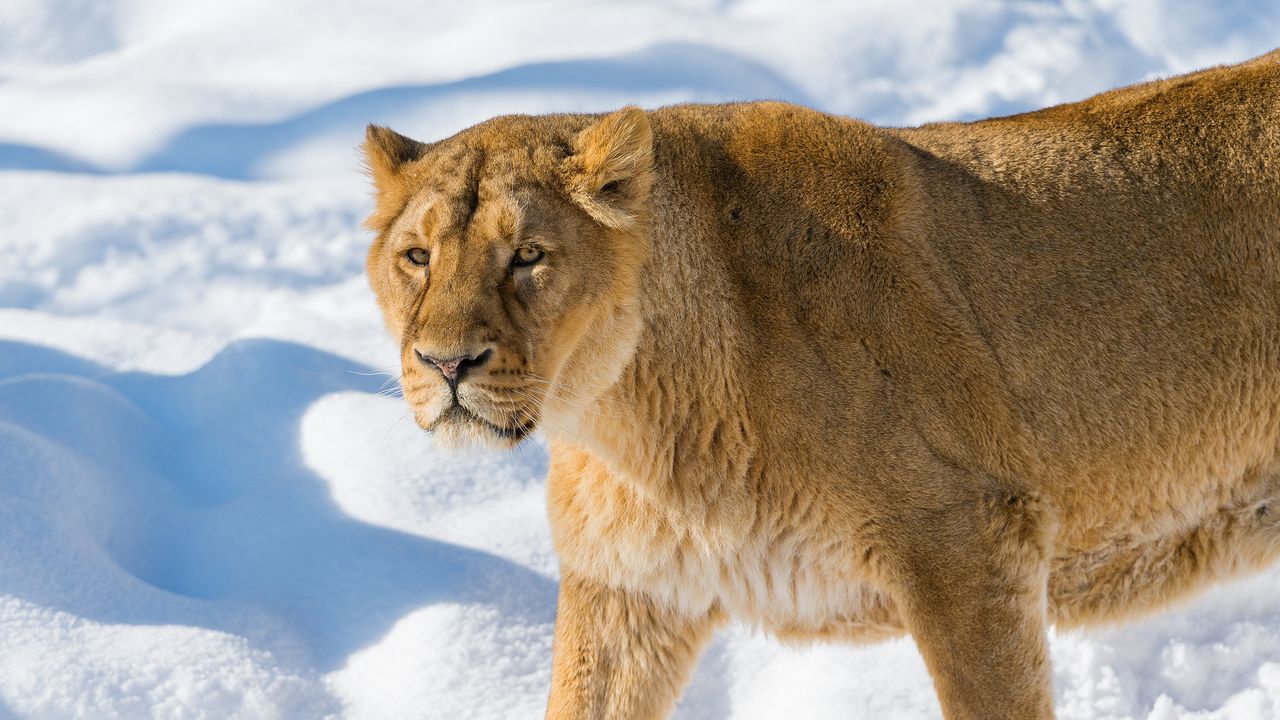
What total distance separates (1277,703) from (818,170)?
2065mm

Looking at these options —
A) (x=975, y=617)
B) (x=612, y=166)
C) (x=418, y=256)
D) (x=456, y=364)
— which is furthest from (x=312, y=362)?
(x=975, y=617)

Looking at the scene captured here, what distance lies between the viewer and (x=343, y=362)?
546 cm

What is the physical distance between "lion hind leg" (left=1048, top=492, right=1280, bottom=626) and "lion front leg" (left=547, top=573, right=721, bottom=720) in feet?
2.77

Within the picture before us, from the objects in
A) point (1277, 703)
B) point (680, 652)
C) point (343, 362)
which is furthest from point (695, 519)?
point (343, 362)

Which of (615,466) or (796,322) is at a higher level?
(796,322)

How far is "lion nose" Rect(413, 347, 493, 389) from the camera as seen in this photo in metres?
2.38

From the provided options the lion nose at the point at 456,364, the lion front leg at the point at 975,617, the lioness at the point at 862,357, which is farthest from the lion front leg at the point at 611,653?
the lion nose at the point at 456,364

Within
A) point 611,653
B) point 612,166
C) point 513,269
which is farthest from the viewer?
point 611,653

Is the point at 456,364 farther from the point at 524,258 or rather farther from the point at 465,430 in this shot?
the point at 524,258

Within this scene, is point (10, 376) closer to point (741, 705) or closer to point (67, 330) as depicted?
point (67, 330)

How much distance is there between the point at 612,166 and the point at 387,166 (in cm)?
56

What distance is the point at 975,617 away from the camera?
266 cm

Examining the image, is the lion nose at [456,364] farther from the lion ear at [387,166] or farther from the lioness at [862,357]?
the lion ear at [387,166]

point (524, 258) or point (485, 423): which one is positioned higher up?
point (524, 258)
